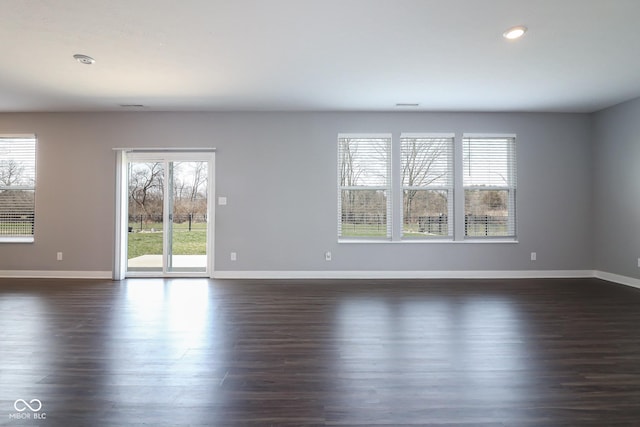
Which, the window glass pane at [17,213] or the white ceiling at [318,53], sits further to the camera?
the window glass pane at [17,213]

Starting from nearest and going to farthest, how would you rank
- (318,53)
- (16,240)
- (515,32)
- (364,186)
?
(515,32) → (318,53) → (16,240) → (364,186)

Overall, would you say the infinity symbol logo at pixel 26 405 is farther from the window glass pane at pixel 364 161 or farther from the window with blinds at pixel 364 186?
the window glass pane at pixel 364 161

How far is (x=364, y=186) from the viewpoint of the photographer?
5.45 meters

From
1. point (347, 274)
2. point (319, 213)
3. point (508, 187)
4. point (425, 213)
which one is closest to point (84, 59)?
point (319, 213)

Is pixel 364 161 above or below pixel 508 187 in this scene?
above

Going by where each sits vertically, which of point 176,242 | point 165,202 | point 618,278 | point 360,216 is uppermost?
point 165,202

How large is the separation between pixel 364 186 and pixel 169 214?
3269mm

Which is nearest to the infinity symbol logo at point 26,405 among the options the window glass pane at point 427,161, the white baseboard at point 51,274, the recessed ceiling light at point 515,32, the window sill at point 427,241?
the white baseboard at point 51,274

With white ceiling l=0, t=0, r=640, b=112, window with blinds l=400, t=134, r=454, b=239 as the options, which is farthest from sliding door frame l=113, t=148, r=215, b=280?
window with blinds l=400, t=134, r=454, b=239

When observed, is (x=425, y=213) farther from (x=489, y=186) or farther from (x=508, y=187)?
(x=508, y=187)

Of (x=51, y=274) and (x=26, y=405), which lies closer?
(x=26, y=405)

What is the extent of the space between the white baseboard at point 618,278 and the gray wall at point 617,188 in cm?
6

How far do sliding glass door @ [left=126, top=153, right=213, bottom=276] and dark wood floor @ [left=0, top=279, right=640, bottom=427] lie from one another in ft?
3.95

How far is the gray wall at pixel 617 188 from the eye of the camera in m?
4.75
